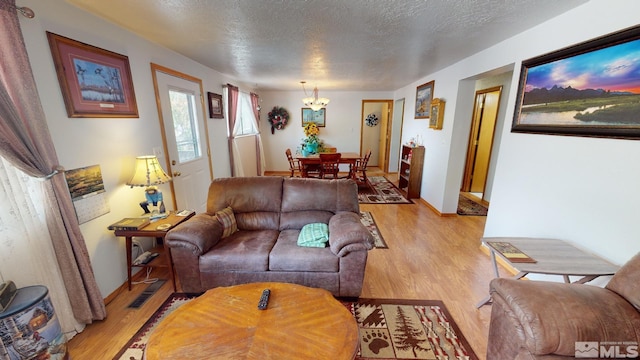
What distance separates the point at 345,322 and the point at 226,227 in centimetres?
144

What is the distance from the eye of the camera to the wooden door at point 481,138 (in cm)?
434

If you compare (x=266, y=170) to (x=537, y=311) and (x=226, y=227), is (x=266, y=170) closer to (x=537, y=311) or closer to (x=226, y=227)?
(x=226, y=227)

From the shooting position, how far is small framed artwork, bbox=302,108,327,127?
6.59 metres

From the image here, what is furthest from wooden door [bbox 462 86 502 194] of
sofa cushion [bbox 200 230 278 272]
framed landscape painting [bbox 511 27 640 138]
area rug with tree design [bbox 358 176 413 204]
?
sofa cushion [bbox 200 230 278 272]

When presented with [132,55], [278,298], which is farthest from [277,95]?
[278,298]

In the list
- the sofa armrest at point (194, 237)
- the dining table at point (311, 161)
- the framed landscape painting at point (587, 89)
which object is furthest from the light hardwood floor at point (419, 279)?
the dining table at point (311, 161)

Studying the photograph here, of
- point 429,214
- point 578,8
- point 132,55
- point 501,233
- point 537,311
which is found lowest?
point 429,214

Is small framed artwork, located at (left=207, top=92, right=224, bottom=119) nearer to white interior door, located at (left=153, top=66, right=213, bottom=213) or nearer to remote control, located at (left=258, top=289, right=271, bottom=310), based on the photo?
white interior door, located at (left=153, top=66, right=213, bottom=213)

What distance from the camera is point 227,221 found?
7.38ft

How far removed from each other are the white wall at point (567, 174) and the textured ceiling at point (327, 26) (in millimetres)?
166

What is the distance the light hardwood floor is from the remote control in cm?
99

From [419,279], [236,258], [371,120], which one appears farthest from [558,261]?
[371,120]

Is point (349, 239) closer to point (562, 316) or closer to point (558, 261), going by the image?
point (562, 316)

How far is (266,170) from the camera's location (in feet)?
23.0
